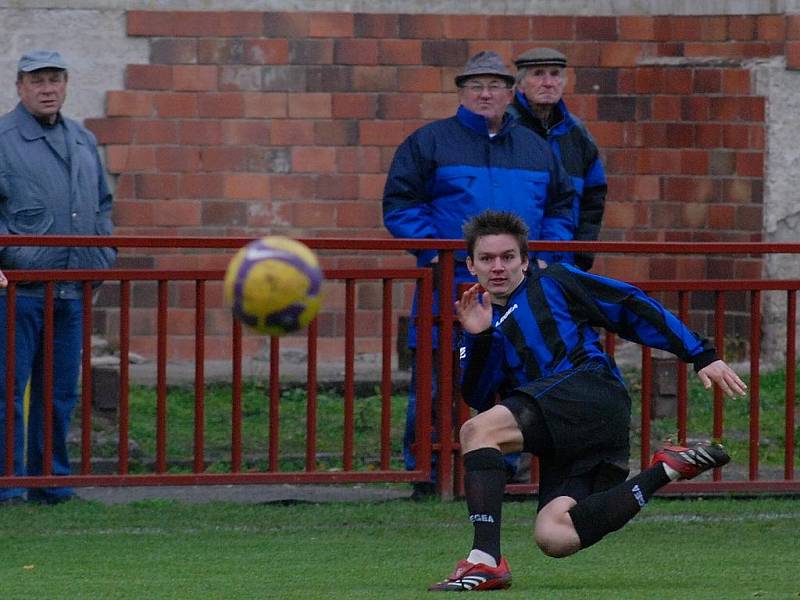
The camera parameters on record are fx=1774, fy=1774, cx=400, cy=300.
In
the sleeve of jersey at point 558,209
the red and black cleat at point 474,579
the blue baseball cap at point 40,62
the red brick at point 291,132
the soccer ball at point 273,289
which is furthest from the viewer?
the red brick at point 291,132

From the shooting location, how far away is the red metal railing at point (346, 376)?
826 cm

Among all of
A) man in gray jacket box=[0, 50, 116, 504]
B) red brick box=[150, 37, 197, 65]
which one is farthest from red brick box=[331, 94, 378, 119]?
man in gray jacket box=[0, 50, 116, 504]

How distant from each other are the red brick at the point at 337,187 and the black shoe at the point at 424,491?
142 inches

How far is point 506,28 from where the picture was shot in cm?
1206

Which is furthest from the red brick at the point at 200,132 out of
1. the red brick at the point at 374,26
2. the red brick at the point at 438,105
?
the red brick at the point at 438,105

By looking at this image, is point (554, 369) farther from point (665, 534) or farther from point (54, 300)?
point (54, 300)

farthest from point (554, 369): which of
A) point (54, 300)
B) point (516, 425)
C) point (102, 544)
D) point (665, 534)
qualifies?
point (54, 300)

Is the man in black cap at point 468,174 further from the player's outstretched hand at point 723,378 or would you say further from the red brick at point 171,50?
the red brick at point 171,50

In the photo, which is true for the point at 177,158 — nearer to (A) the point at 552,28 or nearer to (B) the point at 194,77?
(B) the point at 194,77

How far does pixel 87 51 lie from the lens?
1173 cm

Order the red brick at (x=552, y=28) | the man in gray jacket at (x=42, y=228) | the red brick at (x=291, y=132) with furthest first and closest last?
the red brick at (x=552, y=28) → the red brick at (x=291, y=132) → the man in gray jacket at (x=42, y=228)

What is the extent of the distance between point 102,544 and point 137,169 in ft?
15.2

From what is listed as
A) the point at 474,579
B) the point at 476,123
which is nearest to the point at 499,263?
the point at 474,579

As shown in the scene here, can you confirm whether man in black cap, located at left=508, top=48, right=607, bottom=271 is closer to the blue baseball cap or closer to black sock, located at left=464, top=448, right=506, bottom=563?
the blue baseball cap
